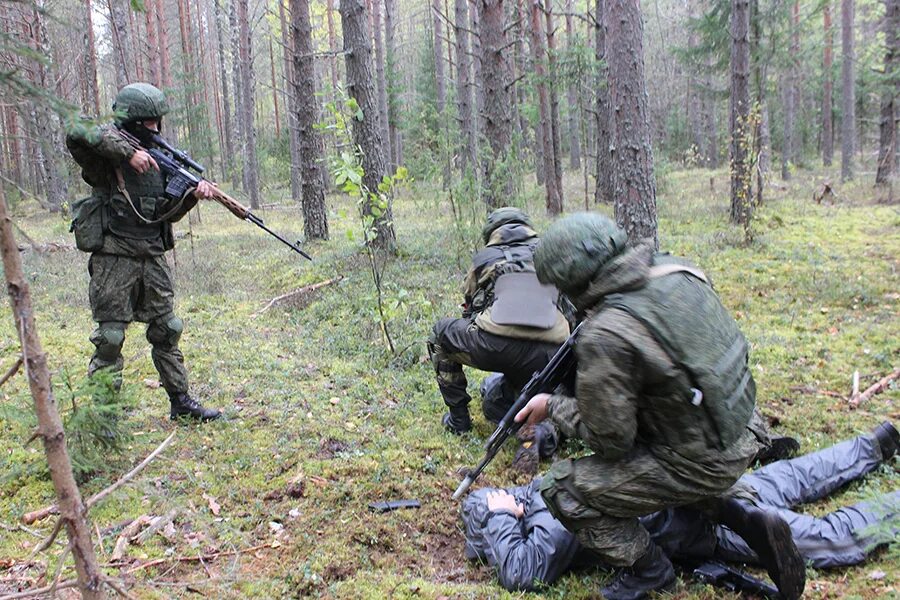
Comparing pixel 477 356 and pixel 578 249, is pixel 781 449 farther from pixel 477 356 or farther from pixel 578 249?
pixel 578 249

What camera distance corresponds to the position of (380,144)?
10109 millimetres

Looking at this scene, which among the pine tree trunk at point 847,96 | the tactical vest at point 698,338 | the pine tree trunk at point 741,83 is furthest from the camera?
the pine tree trunk at point 847,96

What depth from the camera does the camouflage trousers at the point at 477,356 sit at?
4426 mm

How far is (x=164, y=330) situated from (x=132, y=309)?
29cm

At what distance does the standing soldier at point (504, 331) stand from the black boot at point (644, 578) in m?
1.27

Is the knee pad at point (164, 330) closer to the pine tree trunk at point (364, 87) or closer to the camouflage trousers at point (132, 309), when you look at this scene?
the camouflage trousers at point (132, 309)

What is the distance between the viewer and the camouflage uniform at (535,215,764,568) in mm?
2662

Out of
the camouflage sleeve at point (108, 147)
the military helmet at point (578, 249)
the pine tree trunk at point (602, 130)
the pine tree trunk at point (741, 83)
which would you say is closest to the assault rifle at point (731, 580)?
the military helmet at point (578, 249)

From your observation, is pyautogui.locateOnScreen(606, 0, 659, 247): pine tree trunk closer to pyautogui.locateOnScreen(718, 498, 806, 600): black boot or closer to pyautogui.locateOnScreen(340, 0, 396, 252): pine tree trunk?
pyautogui.locateOnScreen(340, 0, 396, 252): pine tree trunk

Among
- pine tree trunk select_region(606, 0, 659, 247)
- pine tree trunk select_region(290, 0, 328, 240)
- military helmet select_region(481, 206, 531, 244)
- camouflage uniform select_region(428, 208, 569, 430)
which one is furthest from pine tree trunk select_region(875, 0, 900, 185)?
camouflage uniform select_region(428, 208, 569, 430)

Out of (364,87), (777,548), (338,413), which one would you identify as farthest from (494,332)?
(364,87)

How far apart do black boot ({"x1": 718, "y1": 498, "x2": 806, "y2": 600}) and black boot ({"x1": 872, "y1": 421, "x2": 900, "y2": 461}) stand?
1523 mm

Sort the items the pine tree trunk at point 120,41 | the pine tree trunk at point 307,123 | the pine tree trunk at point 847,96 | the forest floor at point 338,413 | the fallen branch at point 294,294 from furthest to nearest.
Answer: the pine tree trunk at point 847,96 < the pine tree trunk at point 120,41 < the pine tree trunk at point 307,123 < the fallen branch at point 294,294 < the forest floor at point 338,413

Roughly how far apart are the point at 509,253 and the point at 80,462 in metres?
3.10
